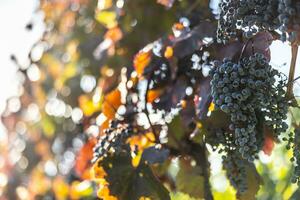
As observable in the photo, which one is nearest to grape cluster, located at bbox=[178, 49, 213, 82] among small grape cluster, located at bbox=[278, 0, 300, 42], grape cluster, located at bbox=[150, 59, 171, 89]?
grape cluster, located at bbox=[150, 59, 171, 89]

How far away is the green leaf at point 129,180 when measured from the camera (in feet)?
4.85

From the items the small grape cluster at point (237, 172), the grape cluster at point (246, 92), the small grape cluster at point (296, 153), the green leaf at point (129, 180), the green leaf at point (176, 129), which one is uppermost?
the green leaf at point (176, 129)

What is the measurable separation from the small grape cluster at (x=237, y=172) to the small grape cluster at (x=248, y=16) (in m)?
0.34

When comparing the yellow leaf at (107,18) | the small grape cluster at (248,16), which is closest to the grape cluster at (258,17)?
the small grape cluster at (248,16)

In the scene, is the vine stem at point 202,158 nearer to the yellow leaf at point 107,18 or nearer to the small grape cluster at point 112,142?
the small grape cluster at point 112,142

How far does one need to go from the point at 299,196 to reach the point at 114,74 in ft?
2.69

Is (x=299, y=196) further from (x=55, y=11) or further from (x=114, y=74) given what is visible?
(x=55, y=11)

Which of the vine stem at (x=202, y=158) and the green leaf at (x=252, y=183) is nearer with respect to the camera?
the green leaf at (x=252, y=183)

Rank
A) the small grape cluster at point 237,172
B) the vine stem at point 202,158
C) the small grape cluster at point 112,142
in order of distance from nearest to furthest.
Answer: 1. the small grape cluster at point 237,172
2. the small grape cluster at point 112,142
3. the vine stem at point 202,158

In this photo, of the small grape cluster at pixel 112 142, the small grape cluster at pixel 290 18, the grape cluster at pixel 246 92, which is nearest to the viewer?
the small grape cluster at pixel 290 18

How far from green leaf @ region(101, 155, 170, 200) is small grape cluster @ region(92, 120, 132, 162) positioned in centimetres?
2

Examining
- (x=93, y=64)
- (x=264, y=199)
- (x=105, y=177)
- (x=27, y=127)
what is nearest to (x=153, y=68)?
(x=105, y=177)

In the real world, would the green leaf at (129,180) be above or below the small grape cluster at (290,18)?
above

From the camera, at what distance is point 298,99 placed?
1.36m
